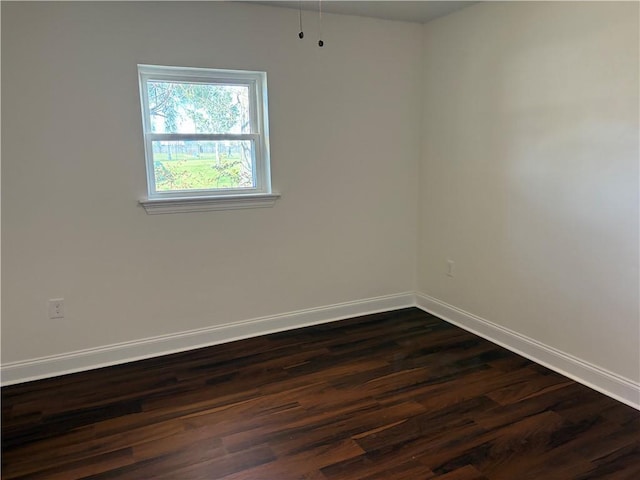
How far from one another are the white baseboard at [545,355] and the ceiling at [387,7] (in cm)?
219

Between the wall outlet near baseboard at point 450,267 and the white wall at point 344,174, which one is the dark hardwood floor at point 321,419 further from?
the wall outlet near baseboard at point 450,267

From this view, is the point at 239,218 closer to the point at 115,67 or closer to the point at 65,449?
the point at 115,67

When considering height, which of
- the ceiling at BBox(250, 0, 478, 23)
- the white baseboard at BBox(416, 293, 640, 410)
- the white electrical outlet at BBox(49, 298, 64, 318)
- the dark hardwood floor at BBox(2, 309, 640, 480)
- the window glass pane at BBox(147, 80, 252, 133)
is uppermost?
the ceiling at BBox(250, 0, 478, 23)

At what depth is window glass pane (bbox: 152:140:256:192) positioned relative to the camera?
2.95 meters

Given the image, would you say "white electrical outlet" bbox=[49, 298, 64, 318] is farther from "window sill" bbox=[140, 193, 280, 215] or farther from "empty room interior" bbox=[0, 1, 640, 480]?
"window sill" bbox=[140, 193, 280, 215]

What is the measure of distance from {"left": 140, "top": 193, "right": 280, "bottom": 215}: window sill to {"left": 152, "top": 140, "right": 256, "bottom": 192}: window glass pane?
0.13m

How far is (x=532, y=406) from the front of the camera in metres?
2.36

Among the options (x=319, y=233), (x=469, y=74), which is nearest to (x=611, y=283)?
(x=469, y=74)

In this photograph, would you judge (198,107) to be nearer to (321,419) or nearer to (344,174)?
(344,174)

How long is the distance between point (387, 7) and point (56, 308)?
9.59ft

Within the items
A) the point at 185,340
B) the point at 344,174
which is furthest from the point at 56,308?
the point at 344,174

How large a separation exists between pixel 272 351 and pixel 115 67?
2.04 m

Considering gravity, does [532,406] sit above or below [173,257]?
below

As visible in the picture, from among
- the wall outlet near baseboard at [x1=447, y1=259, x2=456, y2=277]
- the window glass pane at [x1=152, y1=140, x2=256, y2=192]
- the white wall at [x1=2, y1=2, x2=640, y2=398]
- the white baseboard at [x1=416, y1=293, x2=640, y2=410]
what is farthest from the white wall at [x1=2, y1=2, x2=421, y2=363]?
the white baseboard at [x1=416, y1=293, x2=640, y2=410]
